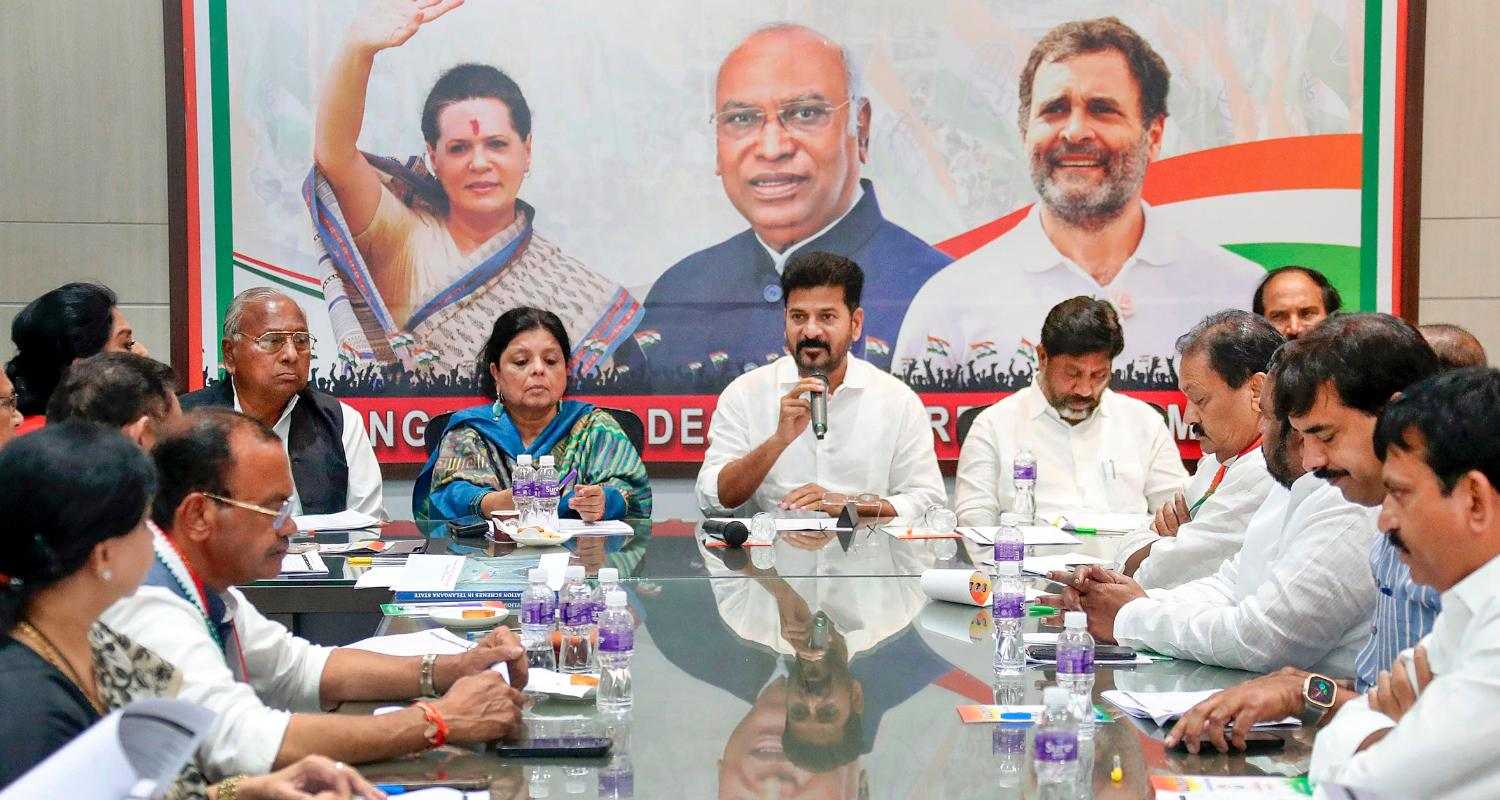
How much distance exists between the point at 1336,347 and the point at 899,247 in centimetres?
330

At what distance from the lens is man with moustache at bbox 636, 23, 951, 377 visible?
18.4 feet

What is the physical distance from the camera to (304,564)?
11.5 ft

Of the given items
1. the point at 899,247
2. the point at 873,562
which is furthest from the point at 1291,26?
the point at 873,562

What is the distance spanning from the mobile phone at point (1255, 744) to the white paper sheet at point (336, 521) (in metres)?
2.66

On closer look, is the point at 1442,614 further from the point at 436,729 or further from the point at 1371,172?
the point at 1371,172

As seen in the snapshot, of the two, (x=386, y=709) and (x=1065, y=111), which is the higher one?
(x=1065, y=111)

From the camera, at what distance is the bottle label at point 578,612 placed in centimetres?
266

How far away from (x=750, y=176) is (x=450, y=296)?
1.24 m

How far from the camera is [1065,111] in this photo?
567cm

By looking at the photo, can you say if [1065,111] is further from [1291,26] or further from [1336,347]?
[1336,347]

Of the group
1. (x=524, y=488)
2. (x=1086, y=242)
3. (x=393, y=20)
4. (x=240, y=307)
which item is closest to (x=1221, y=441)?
(x=524, y=488)

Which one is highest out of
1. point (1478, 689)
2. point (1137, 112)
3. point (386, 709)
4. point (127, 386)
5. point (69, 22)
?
point (69, 22)

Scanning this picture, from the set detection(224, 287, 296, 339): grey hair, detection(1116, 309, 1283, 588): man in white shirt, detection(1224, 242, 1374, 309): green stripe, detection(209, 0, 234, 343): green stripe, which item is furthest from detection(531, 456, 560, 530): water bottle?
detection(1224, 242, 1374, 309): green stripe

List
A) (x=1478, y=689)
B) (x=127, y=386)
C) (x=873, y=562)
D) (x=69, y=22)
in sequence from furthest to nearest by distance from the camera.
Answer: (x=69, y=22) < (x=873, y=562) < (x=127, y=386) < (x=1478, y=689)
